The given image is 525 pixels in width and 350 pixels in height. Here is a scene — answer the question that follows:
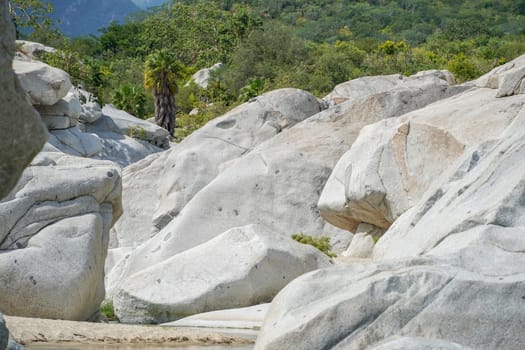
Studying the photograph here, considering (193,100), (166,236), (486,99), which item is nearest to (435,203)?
(486,99)

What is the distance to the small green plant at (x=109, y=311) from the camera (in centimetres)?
1728

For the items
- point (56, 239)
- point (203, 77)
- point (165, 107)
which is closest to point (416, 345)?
point (56, 239)

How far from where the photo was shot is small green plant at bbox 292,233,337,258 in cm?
2191

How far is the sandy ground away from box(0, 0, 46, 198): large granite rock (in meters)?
8.01

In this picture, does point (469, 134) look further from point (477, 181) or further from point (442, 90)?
point (477, 181)

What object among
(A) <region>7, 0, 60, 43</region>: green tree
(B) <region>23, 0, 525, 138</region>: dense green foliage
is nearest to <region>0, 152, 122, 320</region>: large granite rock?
(A) <region>7, 0, 60, 43</region>: green tree

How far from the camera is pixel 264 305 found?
1570 centimetres

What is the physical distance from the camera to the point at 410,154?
2105 cm

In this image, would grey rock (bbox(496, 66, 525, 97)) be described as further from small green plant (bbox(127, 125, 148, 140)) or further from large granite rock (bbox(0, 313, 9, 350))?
small green plant (bbox(127, 125, 148, 140))

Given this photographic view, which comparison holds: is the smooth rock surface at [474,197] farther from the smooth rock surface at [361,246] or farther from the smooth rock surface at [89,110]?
the smooth rock surface at [89,110]

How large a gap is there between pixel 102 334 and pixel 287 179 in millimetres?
12553

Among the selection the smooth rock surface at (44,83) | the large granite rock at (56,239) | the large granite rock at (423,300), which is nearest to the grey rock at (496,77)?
the large granite rock at (56,239)

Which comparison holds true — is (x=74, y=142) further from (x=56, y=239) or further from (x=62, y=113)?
(x=56, y=239)

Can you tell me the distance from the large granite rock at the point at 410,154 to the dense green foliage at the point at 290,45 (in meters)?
26.8
